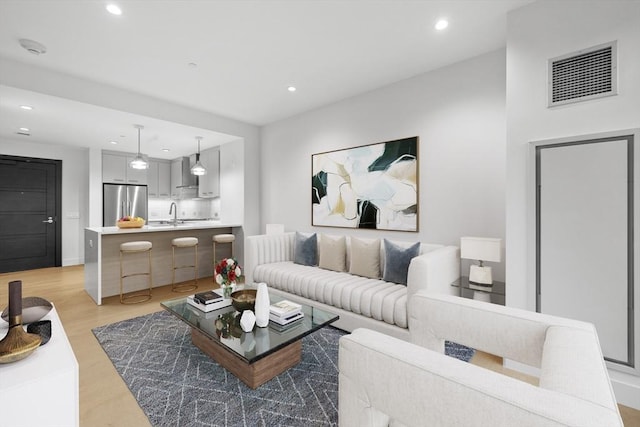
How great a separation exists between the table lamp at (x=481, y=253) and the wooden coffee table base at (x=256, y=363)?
1.66m

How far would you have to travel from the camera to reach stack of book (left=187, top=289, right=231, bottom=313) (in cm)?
238

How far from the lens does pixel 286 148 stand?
4.76 meters

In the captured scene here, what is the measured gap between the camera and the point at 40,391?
82 centimetres

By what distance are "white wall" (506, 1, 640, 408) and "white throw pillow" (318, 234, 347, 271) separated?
1.75 meters

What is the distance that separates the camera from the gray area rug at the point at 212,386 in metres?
1.66

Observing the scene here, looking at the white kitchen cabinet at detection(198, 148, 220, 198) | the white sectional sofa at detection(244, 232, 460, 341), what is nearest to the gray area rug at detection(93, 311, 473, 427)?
the white sectional sofa at detection(244, 232, 460, 341)

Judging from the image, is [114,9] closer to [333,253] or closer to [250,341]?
[250,341]

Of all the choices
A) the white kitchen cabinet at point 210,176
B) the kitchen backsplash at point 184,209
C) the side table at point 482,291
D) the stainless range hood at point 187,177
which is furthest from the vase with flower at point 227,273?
the stainless range hood at point 187,177

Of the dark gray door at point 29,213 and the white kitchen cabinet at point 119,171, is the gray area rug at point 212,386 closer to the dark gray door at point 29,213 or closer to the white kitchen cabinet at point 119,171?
the dark gray door at point 29,213

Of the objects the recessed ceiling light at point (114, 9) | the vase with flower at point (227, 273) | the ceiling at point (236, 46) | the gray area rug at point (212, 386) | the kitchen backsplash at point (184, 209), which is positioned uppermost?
the ceiling at point (236, 46)

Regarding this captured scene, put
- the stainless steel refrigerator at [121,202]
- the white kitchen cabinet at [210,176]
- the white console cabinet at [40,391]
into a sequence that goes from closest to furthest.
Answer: the white console cabinet at [40,391] → the white kitchen cabinet at [210,176] → the stainless steel refrigerator at [121,202]

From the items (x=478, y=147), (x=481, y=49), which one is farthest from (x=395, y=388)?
(x=481, y=49)

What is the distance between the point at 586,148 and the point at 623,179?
283 mm

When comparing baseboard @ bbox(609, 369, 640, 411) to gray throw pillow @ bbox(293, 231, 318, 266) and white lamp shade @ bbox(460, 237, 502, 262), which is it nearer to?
white lamp shade @ bbox(460, 237, 502, 262)
